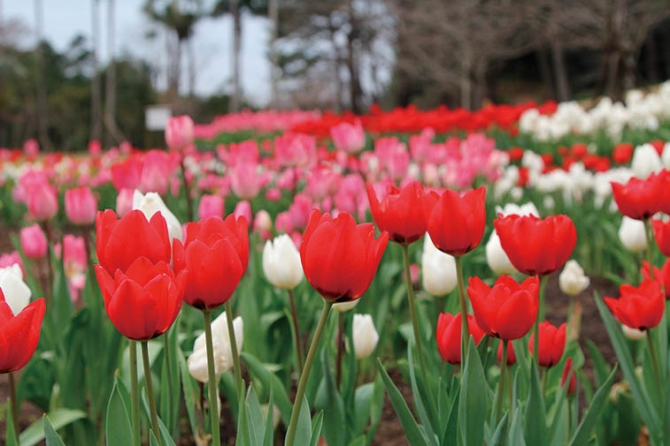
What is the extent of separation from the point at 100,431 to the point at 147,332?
127cm

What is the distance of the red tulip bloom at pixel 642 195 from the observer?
4.68 ft

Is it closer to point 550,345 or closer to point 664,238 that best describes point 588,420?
point 550,345

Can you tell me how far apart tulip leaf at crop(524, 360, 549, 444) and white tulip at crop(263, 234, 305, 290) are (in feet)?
1.95

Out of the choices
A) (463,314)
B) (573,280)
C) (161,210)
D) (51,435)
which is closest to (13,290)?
(161,210)

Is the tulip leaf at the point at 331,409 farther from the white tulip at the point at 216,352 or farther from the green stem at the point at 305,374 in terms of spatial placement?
the green stem at the point at 305,374

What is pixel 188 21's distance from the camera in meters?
35.1

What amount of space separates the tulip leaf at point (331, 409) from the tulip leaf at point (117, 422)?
1.60 feet

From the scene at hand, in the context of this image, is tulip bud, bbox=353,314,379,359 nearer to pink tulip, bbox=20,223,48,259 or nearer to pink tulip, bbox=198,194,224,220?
pink tulip, bbox=198,194,224,220

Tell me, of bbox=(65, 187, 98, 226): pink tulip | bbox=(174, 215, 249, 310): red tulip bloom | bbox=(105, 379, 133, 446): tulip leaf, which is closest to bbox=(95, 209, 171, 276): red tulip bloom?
bbox=(174, 215, 249, 310): red tulip bloom

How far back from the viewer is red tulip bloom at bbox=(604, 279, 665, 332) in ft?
4.24

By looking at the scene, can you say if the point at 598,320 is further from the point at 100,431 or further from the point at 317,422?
the point at 317,422

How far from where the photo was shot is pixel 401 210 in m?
1.12

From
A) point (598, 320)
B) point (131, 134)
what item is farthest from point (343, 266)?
point (131, 134)

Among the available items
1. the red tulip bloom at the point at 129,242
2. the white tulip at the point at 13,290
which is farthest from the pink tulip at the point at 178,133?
the red tulip bloom at the point at 129,242
